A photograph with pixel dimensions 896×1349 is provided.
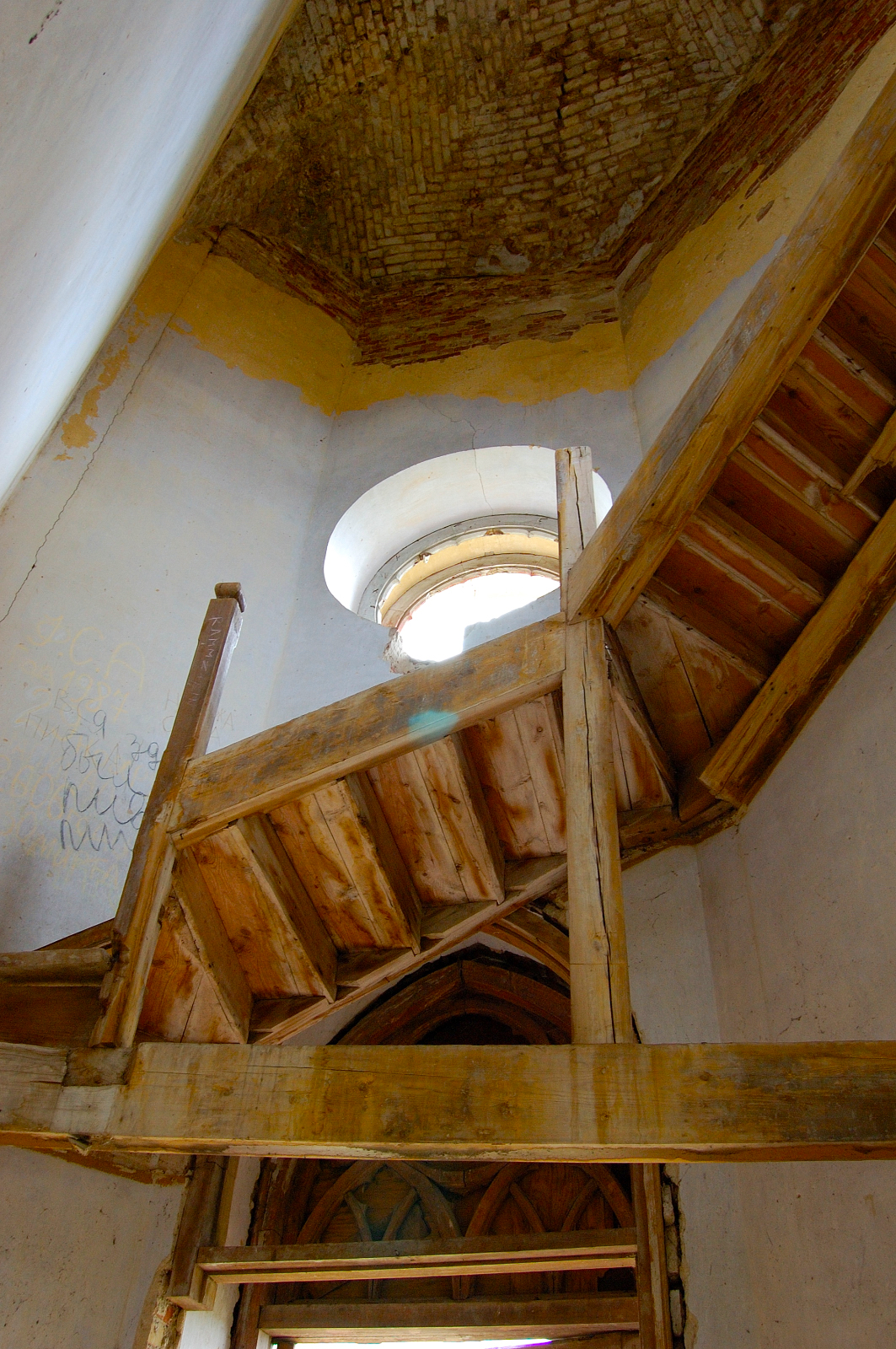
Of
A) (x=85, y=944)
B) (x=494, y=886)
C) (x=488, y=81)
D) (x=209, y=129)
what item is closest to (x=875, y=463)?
(x=494, y=886)

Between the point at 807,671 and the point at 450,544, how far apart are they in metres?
4.17

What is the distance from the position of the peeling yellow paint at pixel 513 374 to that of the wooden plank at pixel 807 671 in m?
4.03

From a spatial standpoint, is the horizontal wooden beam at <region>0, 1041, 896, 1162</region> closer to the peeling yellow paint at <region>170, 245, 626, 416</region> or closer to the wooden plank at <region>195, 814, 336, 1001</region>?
the wooden plank at <region>195, 814, 336, 1001</region>

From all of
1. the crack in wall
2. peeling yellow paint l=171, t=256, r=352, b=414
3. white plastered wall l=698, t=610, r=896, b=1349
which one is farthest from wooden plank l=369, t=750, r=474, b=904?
peeling yellow paint l=171, t=256, r=352, b=414

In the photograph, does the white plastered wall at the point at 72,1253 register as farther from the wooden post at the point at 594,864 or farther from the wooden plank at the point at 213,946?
the wooden post at the point at 594,864

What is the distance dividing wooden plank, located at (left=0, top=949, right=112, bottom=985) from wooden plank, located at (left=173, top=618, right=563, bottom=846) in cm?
49

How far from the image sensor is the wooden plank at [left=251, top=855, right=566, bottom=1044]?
13.3 feet

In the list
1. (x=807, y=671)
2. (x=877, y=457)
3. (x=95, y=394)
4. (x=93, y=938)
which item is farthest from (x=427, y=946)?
(x=95, y=394)

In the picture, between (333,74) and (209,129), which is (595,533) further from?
(333,74)

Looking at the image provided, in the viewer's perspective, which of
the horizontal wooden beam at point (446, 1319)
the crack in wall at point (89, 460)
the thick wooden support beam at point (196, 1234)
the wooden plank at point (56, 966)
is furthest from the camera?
the crack in wall at point (89, 460)

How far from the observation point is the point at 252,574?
282 inches

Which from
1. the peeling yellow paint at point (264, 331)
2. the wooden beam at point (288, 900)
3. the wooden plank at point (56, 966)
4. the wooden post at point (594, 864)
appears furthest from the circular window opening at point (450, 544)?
the wooden plank at point (56, 966)

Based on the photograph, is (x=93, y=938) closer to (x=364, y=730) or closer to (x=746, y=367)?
(x=364, y=730)

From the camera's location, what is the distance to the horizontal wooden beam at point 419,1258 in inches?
200
